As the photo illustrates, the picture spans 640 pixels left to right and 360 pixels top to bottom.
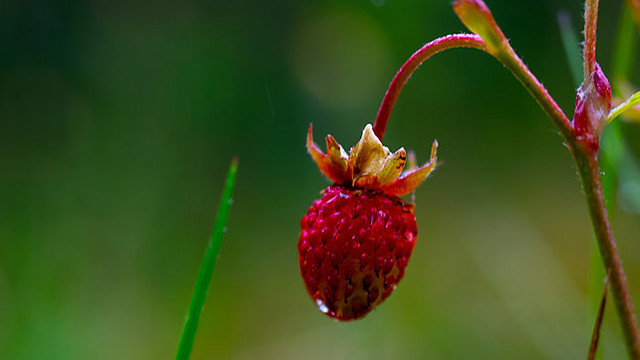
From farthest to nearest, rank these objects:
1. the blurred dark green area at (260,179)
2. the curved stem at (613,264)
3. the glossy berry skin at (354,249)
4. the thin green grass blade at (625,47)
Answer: the blurred dark green area at (260,179) < the thin green grass blade at (625,47) < the glossy berry skin at (354,249) < the curved stem at (613,264)

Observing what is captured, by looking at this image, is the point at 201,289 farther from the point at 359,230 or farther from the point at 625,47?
the point at 625,47

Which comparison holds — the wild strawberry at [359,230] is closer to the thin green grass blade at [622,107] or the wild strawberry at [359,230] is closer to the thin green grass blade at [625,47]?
the thin green grass blade at [622,107]

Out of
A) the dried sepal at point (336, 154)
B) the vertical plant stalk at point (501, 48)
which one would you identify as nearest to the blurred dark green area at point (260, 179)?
the dried sepal at point (336, 154)

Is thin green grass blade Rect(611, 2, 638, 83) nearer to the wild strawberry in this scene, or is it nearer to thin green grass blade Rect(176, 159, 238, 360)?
the wild strawberry

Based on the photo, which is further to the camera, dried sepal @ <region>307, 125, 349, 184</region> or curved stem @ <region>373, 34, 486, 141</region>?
dried sepal @ <region>307, 125, 349, 184</region>

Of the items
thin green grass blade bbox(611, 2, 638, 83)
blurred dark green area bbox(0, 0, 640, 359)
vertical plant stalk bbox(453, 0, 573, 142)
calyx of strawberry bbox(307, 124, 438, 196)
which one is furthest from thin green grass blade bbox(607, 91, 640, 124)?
blurred dark green area bbox(0, 0, 640, 359)

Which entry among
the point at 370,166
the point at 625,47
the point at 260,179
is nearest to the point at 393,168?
the point at 370,166

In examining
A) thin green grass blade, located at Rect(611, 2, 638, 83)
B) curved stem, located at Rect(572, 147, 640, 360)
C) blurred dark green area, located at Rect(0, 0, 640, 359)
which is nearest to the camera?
curved stem, located at Rect(572, 147, 640, 360)

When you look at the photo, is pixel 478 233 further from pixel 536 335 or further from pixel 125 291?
pixel 125 291
